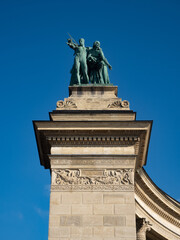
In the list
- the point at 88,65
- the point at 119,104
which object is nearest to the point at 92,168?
the point at 119,104

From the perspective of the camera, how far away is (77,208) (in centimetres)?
2530

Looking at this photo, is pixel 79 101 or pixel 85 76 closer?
pixel 79 101

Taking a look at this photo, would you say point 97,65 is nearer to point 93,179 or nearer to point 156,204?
point 93,179

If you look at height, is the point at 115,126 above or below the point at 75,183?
above

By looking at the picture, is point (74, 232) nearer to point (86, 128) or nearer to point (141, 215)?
point (86, 128)

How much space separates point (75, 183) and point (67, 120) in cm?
364

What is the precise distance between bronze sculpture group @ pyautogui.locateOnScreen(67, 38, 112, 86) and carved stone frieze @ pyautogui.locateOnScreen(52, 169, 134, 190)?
696 centimetres

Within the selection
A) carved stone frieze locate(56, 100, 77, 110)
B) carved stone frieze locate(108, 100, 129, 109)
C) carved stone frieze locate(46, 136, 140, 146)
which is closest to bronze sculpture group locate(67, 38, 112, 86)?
carved stone frieze locate(56, 100, 77, 110)

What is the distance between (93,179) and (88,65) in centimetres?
910

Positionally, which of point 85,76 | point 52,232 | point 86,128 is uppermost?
point 85,76

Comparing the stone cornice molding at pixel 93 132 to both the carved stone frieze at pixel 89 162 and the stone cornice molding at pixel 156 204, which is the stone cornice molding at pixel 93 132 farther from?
the stone cornice molding at pixel 156 204

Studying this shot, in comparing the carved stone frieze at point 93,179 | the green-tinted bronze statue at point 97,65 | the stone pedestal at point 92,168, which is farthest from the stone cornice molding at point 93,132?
the green-tinted bronze statue at point 97,65

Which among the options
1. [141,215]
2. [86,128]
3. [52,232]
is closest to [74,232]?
[52,232]

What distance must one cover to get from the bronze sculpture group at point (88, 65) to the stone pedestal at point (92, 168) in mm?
3599
